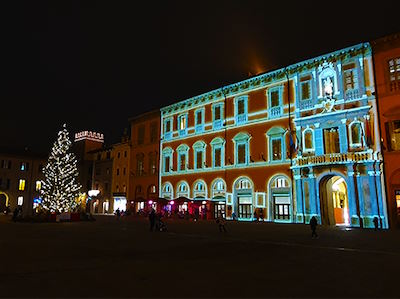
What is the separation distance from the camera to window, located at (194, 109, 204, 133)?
139 ft

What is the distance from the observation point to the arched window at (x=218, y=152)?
130 feet

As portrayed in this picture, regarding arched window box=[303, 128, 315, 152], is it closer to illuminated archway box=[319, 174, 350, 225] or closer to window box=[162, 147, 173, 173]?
illuminated archway box=[319, 174, 350, 225]

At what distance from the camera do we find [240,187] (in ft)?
122

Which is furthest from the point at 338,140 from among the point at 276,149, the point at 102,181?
the point at 102,181

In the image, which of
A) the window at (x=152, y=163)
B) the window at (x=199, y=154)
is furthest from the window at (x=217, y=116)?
the window at (x=152, y=163)

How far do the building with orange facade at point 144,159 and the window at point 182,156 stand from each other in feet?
14.8

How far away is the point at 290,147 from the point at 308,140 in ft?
5.75

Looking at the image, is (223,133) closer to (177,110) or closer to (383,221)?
(177,110)

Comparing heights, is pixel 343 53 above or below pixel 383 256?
above

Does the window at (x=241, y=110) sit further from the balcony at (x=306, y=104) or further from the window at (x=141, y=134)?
the window at (x=141, y=134)

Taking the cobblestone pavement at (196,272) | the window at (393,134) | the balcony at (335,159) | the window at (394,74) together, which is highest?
the window at (394,74)

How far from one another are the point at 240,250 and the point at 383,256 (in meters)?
5.25

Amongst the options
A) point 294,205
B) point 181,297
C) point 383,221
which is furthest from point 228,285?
point 294,205

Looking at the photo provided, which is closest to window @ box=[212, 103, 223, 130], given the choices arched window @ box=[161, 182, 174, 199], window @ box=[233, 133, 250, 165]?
window @ box=[233, 133, 250, 165]
